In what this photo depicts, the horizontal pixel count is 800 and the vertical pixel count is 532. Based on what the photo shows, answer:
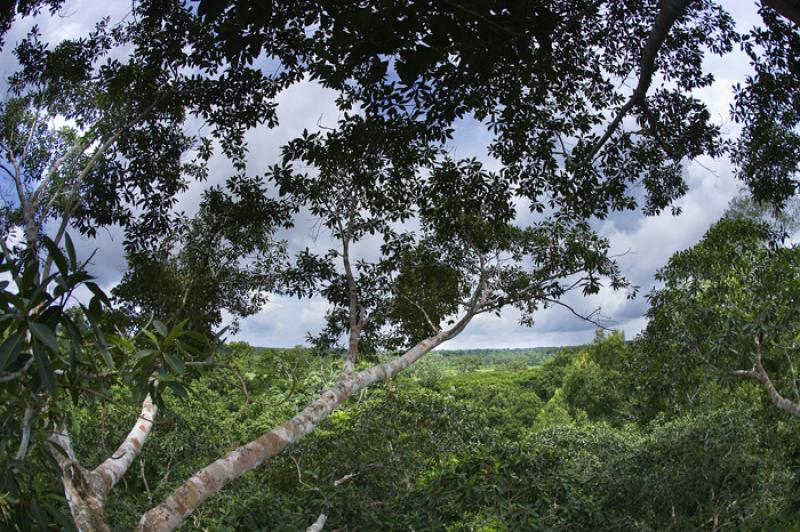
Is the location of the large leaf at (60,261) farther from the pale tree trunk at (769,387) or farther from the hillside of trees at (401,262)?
the pale tree trunk at (769,387)

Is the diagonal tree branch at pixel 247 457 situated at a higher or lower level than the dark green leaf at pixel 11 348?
lower

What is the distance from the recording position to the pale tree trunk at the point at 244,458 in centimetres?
348

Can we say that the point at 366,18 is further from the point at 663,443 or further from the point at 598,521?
the point at 663,443

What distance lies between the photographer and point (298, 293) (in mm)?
7035

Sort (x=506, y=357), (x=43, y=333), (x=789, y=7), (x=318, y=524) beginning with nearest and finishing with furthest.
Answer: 1. (x=43, y=333)
2. (x=789, y=7)
3. (x=318, y=524)
4. (x=506, y=357)

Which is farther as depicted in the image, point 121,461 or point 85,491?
point 121,461

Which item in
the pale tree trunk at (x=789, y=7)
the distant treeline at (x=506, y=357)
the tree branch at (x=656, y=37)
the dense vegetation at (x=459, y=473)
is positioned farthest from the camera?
the distant treeline at (x=506, y=357)

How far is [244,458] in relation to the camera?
13.0 ft

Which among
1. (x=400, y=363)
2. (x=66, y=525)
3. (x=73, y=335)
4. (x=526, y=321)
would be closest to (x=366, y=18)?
(x=73, y=335)

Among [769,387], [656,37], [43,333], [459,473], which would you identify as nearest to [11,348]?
[43,333]

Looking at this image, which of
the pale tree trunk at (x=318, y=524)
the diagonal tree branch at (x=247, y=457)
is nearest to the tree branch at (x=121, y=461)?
the diagonal tree branch at (x=247, y=457)

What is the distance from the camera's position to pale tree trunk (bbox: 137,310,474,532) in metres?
3.48

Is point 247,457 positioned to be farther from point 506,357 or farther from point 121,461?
point 506,357

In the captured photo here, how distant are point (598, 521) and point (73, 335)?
19.1ft
